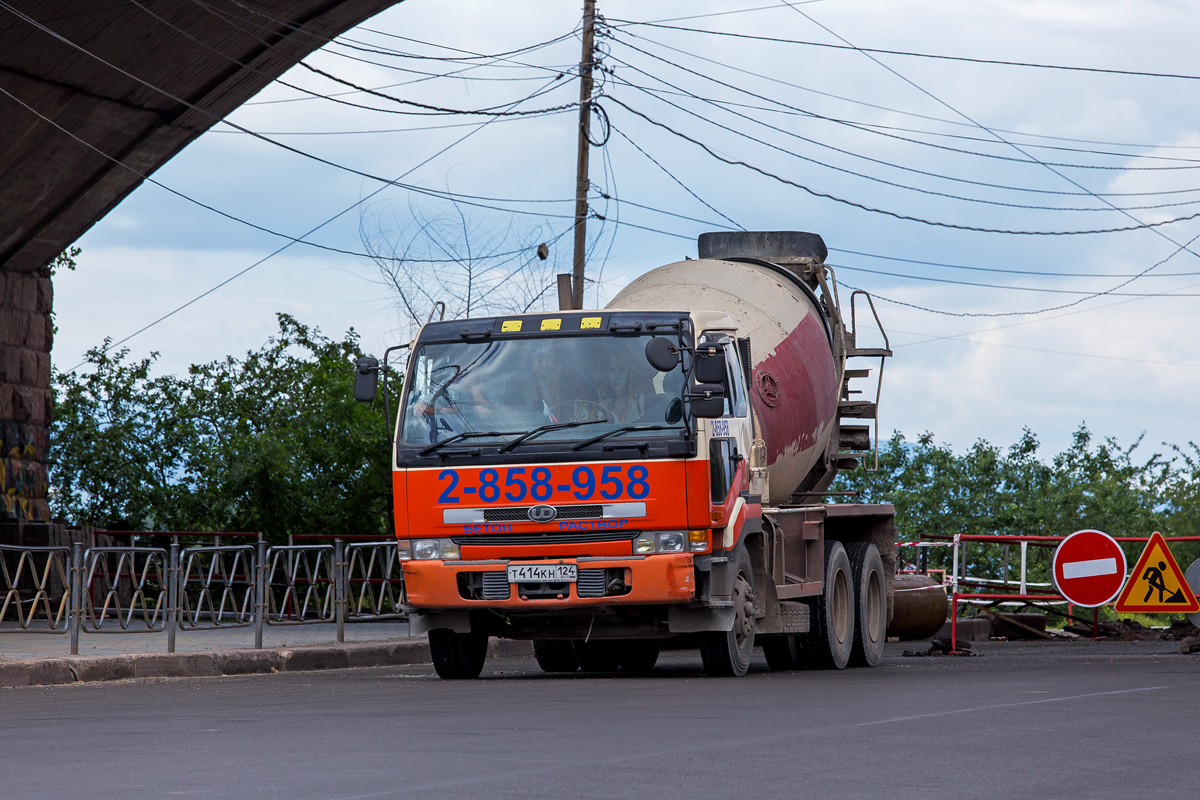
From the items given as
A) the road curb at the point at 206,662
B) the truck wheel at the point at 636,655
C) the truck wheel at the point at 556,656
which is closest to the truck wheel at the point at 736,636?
the truck wheel at the point at 636,655

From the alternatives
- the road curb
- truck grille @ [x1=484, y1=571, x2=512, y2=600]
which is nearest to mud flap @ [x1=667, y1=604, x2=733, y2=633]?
truck grille @ [x1=484, y1=571, x2=512, y2=600]

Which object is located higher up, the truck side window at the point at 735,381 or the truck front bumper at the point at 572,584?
the truck side window at the point at 735,381

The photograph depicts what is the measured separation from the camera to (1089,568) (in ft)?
53.2

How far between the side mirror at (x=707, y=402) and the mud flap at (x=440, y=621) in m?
2.41

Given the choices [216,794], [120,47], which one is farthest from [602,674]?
[120,47]

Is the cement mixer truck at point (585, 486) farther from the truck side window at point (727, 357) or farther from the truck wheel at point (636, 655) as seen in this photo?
the truck wheel at point (636, 655)

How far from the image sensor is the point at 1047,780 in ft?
20.2

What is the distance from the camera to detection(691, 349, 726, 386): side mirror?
1138 cm

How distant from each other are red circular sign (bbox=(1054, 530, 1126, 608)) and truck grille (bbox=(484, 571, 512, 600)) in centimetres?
697

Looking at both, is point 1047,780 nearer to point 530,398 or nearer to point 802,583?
point 530,398

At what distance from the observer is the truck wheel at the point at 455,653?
492 inches

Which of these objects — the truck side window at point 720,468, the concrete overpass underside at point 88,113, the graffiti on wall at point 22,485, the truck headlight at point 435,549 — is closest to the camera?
the truck side window at point 720,468

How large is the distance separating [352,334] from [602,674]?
22.7 metres

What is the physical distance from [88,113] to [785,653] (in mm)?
A: 13648
